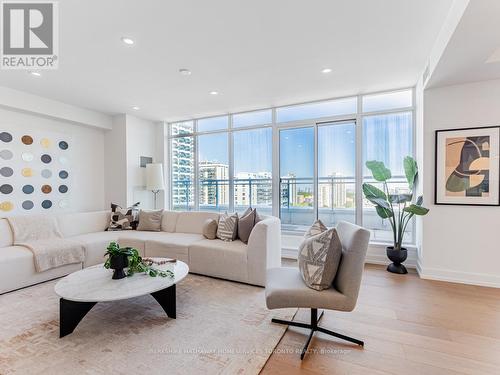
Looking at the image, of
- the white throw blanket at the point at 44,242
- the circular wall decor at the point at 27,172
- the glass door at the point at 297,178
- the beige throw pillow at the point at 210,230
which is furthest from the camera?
the glass door at the point at 297,178

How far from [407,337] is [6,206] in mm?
5287

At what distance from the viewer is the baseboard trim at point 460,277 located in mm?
3053

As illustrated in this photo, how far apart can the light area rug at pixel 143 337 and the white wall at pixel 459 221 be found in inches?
88.0

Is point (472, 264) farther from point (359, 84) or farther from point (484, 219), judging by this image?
point (359, 84)

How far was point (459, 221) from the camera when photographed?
125 inches

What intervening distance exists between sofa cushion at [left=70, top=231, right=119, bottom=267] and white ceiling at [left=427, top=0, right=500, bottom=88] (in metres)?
4.74

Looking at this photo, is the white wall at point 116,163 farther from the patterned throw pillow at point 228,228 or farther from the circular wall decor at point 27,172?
the patterned throw pillow at point 228,228

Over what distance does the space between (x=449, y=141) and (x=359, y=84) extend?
1398 millimetres

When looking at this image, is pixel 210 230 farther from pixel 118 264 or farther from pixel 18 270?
pixel 18 270

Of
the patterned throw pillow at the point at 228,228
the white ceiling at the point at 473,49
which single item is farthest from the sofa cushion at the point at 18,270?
the white ceiling at the point at 473,49

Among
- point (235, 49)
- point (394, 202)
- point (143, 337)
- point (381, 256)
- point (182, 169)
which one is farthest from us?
point (182, 169)

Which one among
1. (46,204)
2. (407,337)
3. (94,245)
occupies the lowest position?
(407,337)

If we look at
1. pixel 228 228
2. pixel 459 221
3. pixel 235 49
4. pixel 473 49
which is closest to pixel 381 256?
pixel 459 221

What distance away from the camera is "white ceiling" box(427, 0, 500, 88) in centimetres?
183
